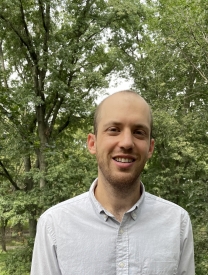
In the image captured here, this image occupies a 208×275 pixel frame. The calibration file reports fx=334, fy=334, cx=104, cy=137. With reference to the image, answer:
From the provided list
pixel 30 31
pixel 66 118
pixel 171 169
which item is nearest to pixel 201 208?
pixel 171 169

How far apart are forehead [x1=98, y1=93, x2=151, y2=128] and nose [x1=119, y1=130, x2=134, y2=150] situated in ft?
0.17

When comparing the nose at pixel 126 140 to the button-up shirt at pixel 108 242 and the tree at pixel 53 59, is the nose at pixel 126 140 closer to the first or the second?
the button-up shirt at pixel 108 242

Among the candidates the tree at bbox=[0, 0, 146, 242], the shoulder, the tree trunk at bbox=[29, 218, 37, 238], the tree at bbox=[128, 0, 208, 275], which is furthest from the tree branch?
the shoulder

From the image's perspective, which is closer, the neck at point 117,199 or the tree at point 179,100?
the neck at point 117,199

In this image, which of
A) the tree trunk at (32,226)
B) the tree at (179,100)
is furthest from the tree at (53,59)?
the tree at (179,100)

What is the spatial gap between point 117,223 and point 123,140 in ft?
1.06

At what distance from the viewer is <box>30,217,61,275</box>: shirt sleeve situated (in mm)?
1224

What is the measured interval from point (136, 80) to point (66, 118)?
2.77 metres

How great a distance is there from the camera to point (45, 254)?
123cm

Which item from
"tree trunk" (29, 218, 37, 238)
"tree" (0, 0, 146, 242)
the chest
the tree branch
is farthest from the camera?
the tree branch

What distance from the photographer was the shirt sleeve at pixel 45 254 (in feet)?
4.01

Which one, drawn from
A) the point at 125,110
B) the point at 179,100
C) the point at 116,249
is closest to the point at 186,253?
the point at 116,249

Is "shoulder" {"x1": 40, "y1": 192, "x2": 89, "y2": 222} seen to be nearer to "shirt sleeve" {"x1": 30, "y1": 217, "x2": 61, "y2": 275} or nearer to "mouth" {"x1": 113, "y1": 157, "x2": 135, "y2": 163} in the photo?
"shirt sleeve" {"x1": 30, "y1": 217, "x2": 61, "y2": 275}

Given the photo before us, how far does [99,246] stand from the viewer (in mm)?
1231
